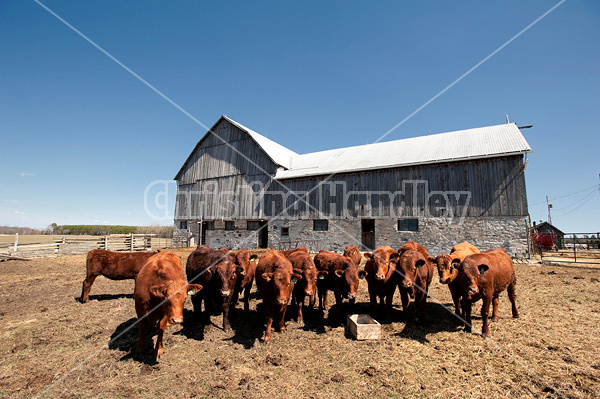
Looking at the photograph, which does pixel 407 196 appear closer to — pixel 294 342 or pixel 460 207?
pixel 460 207

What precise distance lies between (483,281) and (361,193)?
14.2 meters

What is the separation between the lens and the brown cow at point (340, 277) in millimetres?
6176

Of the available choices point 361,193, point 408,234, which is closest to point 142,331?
point 408,234

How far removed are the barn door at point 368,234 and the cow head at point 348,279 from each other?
1431cm

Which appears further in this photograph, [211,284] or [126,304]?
[126,304]

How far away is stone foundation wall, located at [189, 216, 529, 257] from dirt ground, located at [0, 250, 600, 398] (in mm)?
8987

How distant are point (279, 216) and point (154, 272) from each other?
58.0 ft

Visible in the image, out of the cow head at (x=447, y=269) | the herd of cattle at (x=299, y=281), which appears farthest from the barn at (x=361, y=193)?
the cow head at (x=447, y=269)

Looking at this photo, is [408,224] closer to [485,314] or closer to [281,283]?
[485,314]

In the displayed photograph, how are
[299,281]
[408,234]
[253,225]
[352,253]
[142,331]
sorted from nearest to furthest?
[142,331] → [299,281] → [352,253] → [408,234] → [253,225]

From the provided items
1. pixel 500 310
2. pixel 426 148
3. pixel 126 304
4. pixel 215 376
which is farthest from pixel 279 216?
pixel 215 376

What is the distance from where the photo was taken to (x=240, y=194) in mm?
24641

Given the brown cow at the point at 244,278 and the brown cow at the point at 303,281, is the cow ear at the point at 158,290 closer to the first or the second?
the brown cow at the point at 244,278

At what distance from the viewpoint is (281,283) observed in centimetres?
552
